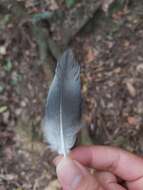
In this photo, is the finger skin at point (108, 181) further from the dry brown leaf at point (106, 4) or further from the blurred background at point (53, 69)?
the dry brown leaf at point (106, 4)

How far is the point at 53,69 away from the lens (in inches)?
127

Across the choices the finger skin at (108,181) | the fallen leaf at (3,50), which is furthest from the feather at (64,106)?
the fallen leaf at (3,50)

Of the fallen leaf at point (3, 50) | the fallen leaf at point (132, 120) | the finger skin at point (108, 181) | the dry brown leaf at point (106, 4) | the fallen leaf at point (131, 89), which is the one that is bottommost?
the fallen leaf at point (132, 120)

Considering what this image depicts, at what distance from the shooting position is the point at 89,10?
3471 mm

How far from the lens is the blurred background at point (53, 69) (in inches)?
119

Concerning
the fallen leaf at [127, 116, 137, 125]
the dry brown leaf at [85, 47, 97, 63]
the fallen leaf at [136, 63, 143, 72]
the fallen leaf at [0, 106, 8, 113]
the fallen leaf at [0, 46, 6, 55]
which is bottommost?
the fallen leaf at [127, 116, 137, 125]

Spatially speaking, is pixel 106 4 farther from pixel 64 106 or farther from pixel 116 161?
pixel 64 106

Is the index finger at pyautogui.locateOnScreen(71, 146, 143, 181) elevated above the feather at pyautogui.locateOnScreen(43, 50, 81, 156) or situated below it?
below

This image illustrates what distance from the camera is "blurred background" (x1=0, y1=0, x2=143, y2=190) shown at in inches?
119

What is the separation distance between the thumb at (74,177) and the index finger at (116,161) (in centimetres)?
28

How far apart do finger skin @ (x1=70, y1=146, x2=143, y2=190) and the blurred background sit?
954 mm

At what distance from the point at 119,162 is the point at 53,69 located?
1355 mm

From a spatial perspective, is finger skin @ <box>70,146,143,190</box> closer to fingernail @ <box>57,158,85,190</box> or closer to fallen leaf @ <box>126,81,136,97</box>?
fingernail @ <box>57,158,85,190</box>

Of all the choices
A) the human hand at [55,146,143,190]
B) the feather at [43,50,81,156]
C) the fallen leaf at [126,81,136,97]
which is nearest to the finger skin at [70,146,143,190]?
the human hand at [55,146,143,190]
